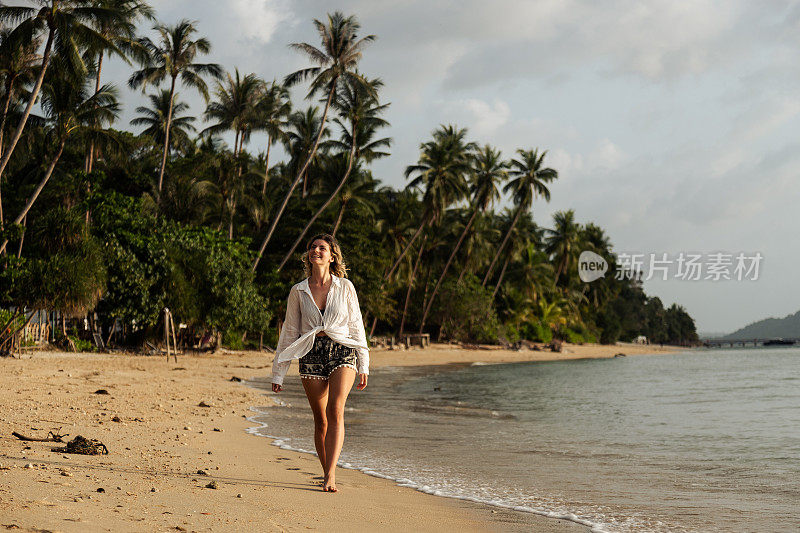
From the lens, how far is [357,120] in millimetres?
32219

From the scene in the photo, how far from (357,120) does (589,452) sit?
26674 millimetres

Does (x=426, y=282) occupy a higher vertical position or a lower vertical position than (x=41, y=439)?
higher

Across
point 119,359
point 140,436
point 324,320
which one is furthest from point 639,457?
point 119,359

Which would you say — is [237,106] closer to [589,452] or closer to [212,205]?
[212,205]

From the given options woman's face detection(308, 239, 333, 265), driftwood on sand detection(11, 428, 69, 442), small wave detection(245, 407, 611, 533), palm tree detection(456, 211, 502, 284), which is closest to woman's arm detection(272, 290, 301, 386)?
woman's face detection(308, 239, 333, 265)

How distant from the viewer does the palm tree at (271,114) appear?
31656mm

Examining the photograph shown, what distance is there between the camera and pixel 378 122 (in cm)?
3275

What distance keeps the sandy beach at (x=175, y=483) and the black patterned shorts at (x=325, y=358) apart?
2.66ft

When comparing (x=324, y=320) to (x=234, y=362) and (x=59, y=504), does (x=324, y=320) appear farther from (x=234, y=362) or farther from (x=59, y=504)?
→ (x=234, y=362)

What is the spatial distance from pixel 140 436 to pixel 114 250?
14274 mm

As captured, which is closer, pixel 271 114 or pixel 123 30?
pixel 123 30

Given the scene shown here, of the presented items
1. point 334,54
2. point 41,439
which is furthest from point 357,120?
point 41,439

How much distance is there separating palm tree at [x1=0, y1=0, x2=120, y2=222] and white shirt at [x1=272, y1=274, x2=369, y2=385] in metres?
17.7

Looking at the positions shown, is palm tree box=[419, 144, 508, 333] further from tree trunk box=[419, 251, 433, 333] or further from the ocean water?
the ocean water
